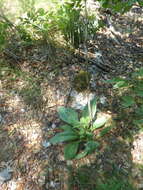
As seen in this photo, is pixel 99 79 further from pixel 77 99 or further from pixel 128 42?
pixel 128 42

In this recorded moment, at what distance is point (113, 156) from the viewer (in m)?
2.76

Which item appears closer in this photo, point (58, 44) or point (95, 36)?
point (58, 44)

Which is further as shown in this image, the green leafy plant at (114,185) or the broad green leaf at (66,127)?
the broad green leaf at (66,127)

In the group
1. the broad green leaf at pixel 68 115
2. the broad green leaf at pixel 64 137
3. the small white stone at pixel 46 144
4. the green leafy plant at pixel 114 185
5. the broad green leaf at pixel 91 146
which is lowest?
the green leafy plant at pixel 114 185

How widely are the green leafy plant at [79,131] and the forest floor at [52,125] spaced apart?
4.4 inches

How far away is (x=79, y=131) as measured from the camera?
2977 millimetres

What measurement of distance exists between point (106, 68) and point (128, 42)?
1.23m

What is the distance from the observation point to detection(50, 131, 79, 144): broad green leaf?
9.25ft

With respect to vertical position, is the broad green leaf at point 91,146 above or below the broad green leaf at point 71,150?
above

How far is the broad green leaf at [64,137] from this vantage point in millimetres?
2820

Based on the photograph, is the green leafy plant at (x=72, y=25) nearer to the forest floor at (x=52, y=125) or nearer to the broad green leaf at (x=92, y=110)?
the forest floor at (x=52, y=125)

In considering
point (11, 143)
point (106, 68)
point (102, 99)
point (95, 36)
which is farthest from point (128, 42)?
point (11, 143)

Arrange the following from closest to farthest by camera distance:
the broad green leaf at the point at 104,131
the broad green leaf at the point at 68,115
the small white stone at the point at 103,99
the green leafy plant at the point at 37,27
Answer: the broad green leaf at the point at 104,131 → the broad green leaf at the point at 68,115 → the small white stone at the point at 103,99 → the green leafy plant at the point at 37,27

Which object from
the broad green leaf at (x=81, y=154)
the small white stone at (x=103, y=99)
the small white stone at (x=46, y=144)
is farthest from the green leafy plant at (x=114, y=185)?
the small white stone at (x=103, y=99)
